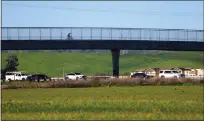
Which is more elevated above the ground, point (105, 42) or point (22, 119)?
point (105, 42)

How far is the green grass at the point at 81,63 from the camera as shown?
16712 cm

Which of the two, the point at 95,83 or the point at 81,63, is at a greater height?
the point at 81,63

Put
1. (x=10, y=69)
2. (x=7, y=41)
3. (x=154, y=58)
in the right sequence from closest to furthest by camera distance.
Result: (x=7, y=41)
(x=10, y=69)
(x=154, y=58)

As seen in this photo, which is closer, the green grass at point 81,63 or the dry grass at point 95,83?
the dry grass at point 95,83

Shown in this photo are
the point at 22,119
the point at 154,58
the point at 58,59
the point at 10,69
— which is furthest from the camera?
the point at 154,58

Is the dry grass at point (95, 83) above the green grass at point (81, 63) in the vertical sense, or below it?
below

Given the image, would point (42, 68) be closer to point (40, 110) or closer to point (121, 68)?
point (121, 68)

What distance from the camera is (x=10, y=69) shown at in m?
136

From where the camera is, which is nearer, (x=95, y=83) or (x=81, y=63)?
(x=95, y=83)

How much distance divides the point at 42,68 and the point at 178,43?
3133 inches

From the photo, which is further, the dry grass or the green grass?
the green grass

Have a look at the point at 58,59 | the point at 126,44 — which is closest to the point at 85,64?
the point at 58,59

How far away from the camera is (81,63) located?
180125mm

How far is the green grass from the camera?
167125mm
